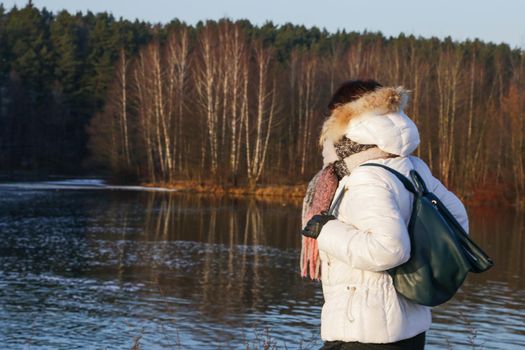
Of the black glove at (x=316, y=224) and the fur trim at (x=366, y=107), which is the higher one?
the fur trim at (x=366, y=107)

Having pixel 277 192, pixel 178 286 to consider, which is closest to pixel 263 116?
pixel 277 192

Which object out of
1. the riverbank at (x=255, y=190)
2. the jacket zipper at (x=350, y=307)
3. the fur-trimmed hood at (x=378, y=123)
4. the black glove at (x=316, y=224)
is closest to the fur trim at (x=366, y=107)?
the fur-trimmed hood at (x=378, y=123)

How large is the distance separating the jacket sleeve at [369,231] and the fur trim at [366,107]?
293 millimetres

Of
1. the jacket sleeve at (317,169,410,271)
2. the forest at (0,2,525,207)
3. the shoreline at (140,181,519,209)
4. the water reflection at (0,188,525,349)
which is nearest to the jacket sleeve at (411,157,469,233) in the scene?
the jacket sleeve at (317,169,410,271)

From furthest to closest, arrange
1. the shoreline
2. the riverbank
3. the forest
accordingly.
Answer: the forest → the riverbank → the shoreline

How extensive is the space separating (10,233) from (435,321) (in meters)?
13.2

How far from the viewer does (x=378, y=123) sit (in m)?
3.46

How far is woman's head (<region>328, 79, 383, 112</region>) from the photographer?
3.58 m

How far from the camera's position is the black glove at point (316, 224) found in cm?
340

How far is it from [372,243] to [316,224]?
27 cm

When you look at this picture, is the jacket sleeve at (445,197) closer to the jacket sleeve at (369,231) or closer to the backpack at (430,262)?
the backpack at (430,262)

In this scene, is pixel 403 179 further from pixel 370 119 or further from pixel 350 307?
pixel 350 307

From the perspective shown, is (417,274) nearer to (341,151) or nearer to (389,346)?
(389,346)

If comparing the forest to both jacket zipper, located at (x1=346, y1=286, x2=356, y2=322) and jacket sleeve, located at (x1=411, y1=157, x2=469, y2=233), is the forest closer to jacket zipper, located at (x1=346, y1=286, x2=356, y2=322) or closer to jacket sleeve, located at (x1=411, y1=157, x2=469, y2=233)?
jacket sleeve, located at (x1=411, y1=157, x2=469, y2=233)
